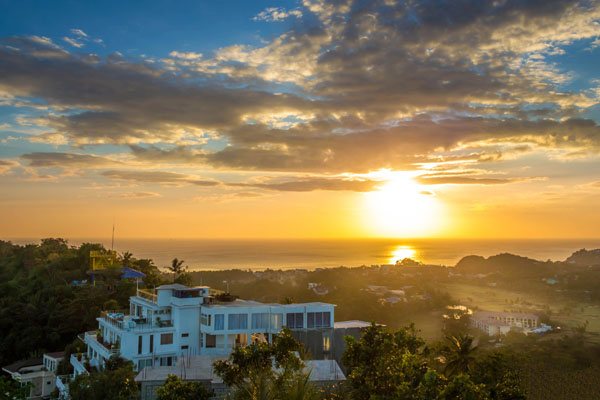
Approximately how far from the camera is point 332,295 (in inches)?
3438

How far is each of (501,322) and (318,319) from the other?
51.5 meters

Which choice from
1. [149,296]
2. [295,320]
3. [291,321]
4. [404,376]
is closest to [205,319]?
[149,296]

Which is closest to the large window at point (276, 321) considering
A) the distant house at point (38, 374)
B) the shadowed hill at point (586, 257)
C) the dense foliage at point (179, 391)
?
the dense foliage at point (179, 391)

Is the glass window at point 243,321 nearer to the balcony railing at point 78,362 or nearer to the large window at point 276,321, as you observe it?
the large window at point 276,321

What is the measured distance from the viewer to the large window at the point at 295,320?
32.7m

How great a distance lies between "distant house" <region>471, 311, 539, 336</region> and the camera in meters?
70.7

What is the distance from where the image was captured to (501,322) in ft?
241

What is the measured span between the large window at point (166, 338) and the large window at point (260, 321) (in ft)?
18.4

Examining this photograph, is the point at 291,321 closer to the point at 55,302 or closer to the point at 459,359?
the point at 459,359

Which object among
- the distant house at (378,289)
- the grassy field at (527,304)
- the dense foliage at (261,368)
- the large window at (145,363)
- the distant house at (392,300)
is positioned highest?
the dense foliage at (261,368)

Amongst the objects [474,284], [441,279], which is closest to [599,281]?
[474,284]

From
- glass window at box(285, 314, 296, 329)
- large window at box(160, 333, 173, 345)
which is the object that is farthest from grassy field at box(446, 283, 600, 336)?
large window at box(160, 333, 173, 345)

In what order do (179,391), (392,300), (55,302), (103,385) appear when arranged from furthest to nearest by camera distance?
(392,300) < (55,302) < (103,385) < (179,391)

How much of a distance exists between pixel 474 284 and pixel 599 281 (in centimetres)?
2866
